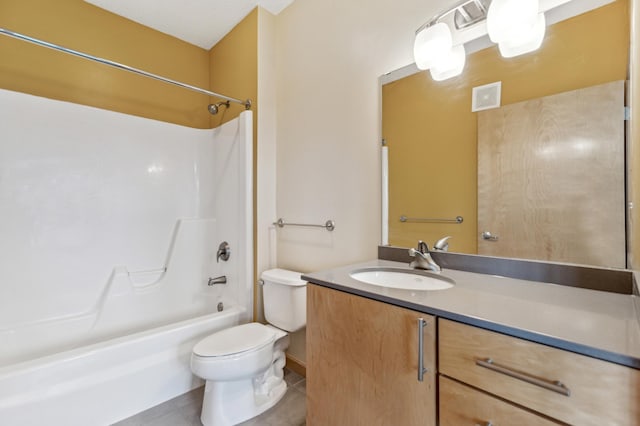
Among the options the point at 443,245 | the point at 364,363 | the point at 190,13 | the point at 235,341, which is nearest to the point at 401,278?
the point at 443,245

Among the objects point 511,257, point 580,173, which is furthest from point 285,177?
point 580,173

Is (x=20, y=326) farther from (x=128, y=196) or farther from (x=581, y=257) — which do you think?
(x=581, y=257)

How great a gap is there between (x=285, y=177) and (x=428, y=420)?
1.64 meters

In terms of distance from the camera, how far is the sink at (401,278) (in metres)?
1.16

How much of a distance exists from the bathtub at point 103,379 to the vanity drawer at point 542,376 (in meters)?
1.52

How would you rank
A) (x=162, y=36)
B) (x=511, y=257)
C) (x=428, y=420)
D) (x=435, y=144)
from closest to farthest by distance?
(x=428, y=420), (x=511, y=257), (x=435, y=144), (x=162, y=36)

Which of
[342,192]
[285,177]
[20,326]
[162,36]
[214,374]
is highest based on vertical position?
[162,36]

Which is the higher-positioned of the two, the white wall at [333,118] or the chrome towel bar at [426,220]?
the white wall at [333,118]

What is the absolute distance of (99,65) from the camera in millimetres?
2162

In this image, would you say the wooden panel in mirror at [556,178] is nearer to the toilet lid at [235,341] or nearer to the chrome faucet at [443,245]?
the chrome faucet at [443,245]

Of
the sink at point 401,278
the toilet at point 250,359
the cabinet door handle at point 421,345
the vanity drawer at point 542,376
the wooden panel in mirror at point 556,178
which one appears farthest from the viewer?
the toilet at point 250,359

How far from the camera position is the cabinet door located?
0.82 meters

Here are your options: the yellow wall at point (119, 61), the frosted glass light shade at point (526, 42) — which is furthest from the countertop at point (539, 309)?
the yellow wall at point (119, 61)

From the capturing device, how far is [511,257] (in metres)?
1.10
